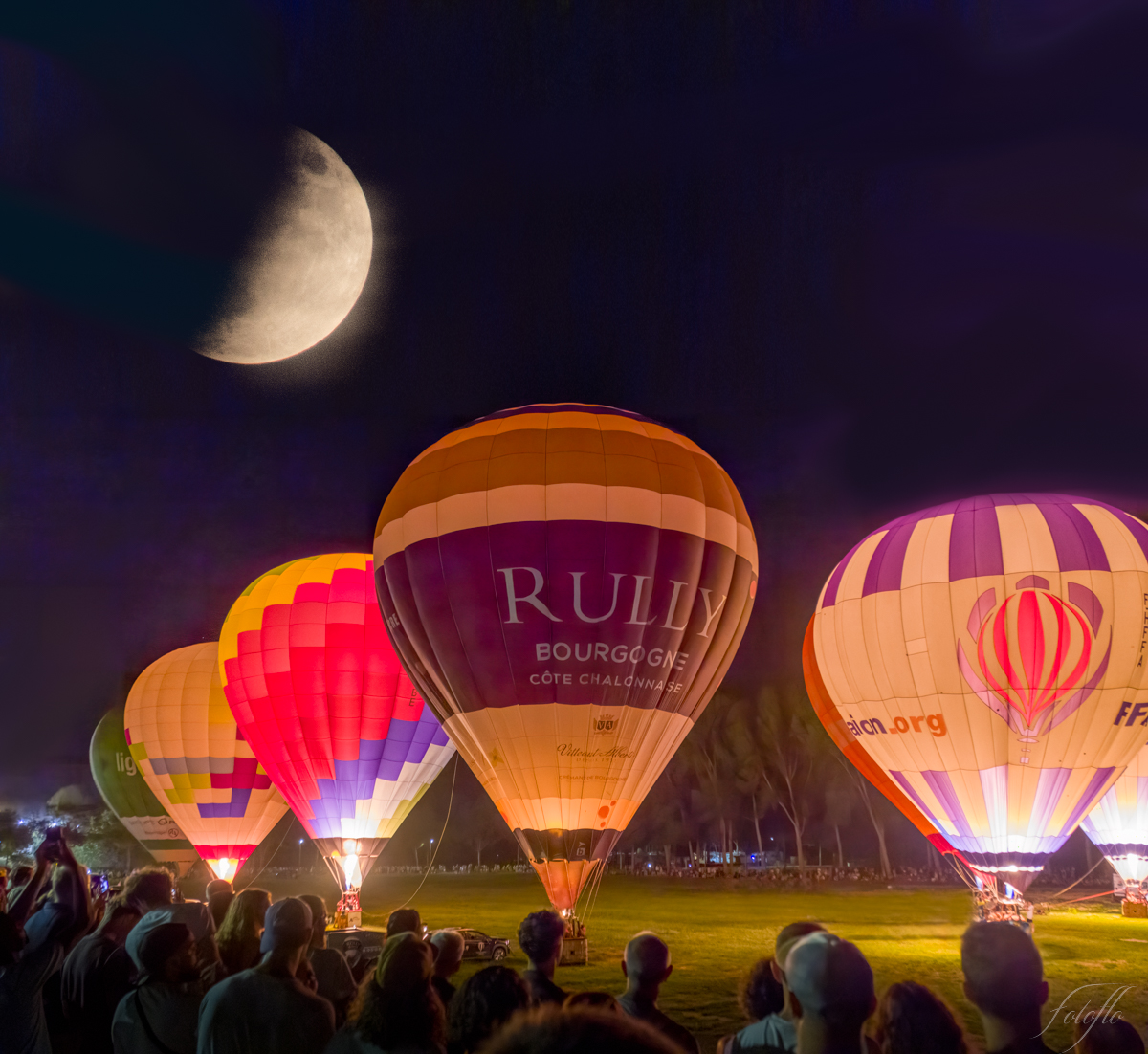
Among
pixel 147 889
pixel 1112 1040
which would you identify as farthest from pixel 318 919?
pixel 1112 1040

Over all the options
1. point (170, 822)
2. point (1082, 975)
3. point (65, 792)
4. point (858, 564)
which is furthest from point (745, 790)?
point (65, 792)

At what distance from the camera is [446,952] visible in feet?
12.0

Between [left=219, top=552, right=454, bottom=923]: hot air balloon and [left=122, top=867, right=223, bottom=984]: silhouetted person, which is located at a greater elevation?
[left=219, top=552, right=454, bottom=923]: hot air balloon

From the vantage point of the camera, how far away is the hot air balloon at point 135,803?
25.4m

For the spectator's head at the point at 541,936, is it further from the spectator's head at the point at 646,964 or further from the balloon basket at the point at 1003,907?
the balloon basket at the point at 1003,907

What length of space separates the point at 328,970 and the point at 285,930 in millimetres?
1400

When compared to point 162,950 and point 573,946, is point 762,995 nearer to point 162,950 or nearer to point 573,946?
point 162,950

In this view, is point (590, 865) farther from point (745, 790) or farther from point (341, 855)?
point (745, 790)

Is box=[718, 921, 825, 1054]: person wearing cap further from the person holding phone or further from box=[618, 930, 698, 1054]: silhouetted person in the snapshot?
the person holding phone

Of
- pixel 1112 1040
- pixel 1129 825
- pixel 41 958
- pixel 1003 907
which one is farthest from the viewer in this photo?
pixel 1129 825

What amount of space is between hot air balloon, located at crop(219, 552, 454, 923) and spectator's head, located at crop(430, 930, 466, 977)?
527 inches

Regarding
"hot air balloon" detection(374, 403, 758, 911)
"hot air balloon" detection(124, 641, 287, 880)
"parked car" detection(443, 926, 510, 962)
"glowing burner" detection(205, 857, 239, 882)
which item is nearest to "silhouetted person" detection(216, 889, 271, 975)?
"hot air balloon" detection(374, 403, 758, 911)

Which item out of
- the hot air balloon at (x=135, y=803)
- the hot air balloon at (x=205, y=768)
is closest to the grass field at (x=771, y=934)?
the hot air balloon at (x=205, y=768)

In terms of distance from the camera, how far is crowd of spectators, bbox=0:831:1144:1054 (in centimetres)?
222
